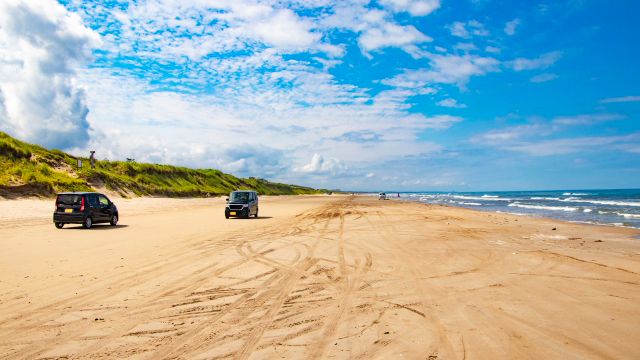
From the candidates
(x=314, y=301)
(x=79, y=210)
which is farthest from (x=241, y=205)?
(x=314, y=301)

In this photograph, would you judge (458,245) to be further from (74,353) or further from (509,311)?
(74,353)

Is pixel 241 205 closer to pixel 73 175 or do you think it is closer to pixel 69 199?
pixel 69 199

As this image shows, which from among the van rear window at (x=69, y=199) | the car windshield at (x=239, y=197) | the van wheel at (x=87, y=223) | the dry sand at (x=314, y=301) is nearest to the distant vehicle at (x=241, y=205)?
the car windshield at (x=239, y=197)

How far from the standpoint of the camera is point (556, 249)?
11859mm

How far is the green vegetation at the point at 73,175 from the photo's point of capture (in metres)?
28.3

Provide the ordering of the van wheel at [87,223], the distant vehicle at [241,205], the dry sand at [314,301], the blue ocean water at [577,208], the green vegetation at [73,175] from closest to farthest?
1. the dry sand at [314,301]
2. the van wheel at [87,223]
3. the distant vehicle at [241,205]
4. the blue ocean water at [577,208]
5. the green vegetation at [73,175]

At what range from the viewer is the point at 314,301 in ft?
19.9

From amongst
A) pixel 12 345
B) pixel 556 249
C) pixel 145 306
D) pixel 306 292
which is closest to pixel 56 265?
pixel 145 306

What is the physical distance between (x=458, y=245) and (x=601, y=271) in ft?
15.2

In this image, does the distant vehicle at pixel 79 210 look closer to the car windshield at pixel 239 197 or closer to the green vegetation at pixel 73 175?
the car windshield at pixel 239 197

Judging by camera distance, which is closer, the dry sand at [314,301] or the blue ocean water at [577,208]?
the dry sand at [314,301]

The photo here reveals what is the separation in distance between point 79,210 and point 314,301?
15.0 metres

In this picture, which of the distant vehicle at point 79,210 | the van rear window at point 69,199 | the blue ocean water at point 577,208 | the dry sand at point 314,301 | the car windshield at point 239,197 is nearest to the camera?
the dry sand at point 314,301

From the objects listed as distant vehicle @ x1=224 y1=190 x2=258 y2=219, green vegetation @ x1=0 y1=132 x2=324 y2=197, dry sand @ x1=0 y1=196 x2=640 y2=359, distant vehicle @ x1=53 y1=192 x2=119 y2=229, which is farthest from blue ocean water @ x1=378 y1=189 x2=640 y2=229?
green vegetation @ x1=0 y1=132 x2=324 y2=197
